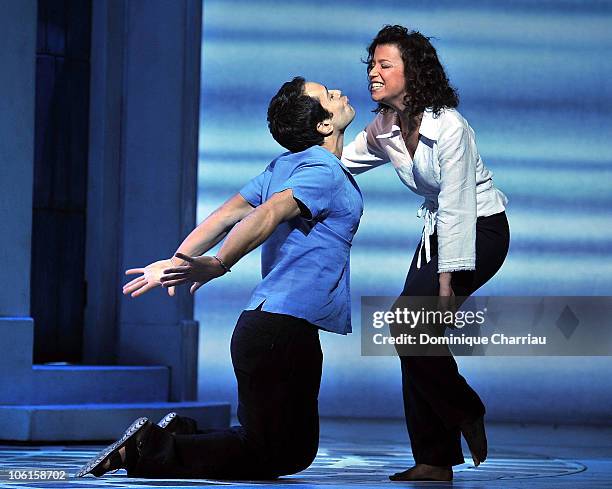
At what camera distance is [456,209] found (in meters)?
3.01

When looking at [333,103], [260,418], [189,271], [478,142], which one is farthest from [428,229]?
[478,142]

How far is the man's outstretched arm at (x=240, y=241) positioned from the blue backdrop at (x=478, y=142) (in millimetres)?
3328

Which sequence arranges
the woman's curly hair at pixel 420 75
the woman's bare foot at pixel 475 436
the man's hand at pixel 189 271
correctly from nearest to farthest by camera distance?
the man's hand at pixel 189 271 < the woman's bare foot at pixel 475 436 < the woman's curly hair at pixel 420 75

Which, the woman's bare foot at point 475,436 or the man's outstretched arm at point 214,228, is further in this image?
the woman's bare foot at point 475,436

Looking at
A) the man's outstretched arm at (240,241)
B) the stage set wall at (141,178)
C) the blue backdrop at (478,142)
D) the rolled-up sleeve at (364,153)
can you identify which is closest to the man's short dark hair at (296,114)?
the man's outstretched arm at (240,241)

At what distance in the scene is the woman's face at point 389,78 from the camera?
3150mm

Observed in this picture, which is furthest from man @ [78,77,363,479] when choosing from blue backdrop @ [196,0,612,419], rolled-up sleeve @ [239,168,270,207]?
blue backdrop @ [196,0,612,419]

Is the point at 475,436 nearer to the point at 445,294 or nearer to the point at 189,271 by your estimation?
the point at 445,294

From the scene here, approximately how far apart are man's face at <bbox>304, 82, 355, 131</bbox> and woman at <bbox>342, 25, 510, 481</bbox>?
20 cm

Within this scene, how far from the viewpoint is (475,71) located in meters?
6.10

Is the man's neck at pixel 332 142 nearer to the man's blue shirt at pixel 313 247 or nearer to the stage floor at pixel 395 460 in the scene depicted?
the man's blue shirt at pixel 313 247

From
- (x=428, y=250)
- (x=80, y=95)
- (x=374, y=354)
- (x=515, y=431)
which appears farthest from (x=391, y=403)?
(x=428, y=250)

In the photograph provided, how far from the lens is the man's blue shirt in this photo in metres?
2.75

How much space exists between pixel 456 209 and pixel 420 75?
0.38m
